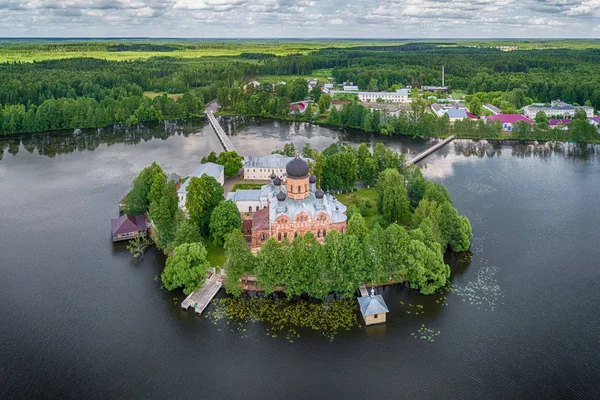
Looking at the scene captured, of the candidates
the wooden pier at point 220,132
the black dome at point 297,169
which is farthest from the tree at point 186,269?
the wooden pier at point 220,132

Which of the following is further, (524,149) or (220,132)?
(220,132)

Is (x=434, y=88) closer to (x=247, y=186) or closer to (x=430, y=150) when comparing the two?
(x=430, y=150)

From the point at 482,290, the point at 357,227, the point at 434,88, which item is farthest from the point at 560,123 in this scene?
the point at 357,227

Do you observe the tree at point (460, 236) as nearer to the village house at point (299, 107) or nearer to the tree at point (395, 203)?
the tree at point (395, 203)

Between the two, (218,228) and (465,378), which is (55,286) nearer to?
(218,228)

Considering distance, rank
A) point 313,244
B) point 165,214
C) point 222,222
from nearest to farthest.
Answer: point 313,244 → point 222,222 → point 165,214

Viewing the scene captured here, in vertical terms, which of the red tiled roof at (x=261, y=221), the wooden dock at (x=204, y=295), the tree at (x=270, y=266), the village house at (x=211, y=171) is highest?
the village house at (x=211, y=171)

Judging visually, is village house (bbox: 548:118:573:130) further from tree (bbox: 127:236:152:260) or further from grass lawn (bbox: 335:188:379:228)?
tree (bbox: 127:236:152:260)
